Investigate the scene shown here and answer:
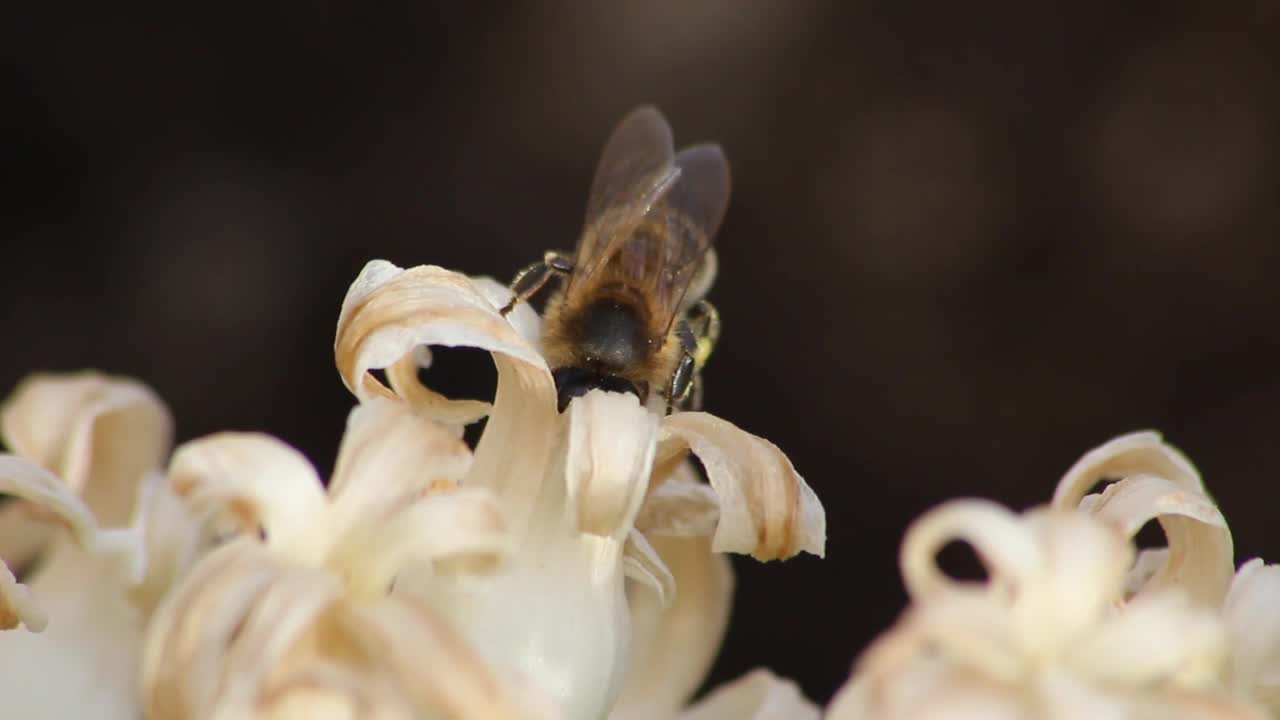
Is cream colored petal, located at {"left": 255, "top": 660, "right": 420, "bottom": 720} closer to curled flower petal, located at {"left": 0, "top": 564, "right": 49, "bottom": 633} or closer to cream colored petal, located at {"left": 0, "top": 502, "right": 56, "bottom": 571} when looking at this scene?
curled flower petal, located at {"left": 0, "top": 564, "right": 49, "bottom": 633}

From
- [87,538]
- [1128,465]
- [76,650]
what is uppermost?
[1128,465]

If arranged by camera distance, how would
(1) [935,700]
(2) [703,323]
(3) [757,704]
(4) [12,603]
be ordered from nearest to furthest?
1. (1) [935,700]
2. (4) [12,603]
3. (3) [757,704]
4. (2) [703,323]

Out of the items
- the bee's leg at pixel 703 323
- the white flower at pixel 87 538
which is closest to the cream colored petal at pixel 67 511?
the white flower at pixel 87 538

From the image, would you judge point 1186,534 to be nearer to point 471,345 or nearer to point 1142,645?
point 1142,645

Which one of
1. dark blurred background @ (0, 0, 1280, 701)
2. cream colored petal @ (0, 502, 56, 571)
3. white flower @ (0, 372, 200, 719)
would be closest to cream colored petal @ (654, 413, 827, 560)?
white flower @ (0, 372, 200, 719)

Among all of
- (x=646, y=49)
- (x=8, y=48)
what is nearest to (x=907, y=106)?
(x=646, y=49)

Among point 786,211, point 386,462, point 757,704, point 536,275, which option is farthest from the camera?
point 786,211

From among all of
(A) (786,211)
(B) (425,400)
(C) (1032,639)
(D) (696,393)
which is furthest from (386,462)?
(A) (786,211)

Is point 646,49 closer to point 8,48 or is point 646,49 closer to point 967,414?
point 967,414
